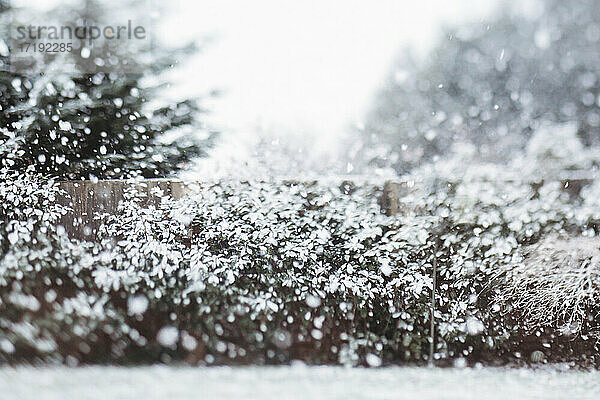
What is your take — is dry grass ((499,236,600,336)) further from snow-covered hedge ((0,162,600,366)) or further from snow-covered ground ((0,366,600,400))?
snow-covered ground ((0,366,600,400))

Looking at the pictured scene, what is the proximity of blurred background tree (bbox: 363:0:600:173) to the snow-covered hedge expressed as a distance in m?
0.08

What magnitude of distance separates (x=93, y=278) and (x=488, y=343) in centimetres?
103

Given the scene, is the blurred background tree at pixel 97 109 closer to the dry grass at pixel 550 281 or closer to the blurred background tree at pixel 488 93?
the blurred background tree at pixel 488 93

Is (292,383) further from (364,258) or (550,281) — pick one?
(550,281)

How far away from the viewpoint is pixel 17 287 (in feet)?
3.54

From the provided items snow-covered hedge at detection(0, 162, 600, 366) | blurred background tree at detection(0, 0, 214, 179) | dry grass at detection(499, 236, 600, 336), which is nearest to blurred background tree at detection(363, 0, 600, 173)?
snow-covered hedge at detection(0, 162, 600, 366)

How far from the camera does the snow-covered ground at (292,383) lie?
3.10ft

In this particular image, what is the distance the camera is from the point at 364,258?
4.23ft

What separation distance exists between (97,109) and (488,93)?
1.05 m

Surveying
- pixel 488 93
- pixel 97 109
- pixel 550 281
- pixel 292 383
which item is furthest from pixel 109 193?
pixel 550 281

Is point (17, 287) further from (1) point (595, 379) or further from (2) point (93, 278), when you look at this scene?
(1) point (595, 379)

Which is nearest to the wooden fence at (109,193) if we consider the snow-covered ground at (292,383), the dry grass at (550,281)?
the dry grass at (550,281)

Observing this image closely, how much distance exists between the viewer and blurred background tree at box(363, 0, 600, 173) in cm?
128

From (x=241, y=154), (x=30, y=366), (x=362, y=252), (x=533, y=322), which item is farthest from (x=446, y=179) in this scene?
(x=30, y=366)
